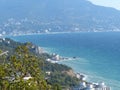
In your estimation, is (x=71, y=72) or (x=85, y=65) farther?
(x=85, y=65)

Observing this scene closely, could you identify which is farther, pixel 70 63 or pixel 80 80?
pixel 70 63

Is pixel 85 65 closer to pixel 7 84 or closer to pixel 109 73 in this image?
pixel 109 73

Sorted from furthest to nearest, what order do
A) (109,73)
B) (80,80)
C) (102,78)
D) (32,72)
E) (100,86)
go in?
(109,73), (102,78), (80,80), (100,86), (32,72)

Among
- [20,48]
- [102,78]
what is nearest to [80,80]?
[102,78]

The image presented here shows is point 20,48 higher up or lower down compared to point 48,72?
higher up

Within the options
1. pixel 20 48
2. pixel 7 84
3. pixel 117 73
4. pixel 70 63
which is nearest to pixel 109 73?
pixel 117 73

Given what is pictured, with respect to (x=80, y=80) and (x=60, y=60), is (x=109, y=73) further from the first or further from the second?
(x=60, y=60)

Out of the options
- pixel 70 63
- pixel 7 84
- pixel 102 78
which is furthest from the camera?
pixel 70 63

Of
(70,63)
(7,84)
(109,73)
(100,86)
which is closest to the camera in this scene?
(7,84)

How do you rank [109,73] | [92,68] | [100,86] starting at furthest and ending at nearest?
[92,68]
[109,73]
[100,86]
